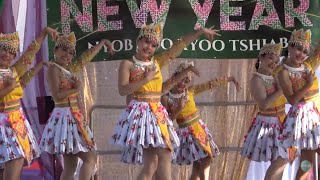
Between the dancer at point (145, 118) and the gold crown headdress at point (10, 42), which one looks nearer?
the dancer at point (145, 118)

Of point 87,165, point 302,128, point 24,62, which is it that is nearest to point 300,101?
point 302,128

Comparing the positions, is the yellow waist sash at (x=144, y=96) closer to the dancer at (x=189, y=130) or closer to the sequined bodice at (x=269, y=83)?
the dancer at (x=189, y=130)

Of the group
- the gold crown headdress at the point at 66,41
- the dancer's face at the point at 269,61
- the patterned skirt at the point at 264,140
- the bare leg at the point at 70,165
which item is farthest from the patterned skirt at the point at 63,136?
the dancer's face at the point at 269,61

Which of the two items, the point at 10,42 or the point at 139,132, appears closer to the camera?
the point at 139,132

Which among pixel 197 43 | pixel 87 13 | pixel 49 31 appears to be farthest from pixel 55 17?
pixel 197 43

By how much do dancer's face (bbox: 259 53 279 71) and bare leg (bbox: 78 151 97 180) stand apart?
5.20ft

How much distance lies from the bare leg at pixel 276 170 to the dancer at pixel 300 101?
0.47ft

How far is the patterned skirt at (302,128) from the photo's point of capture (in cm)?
647

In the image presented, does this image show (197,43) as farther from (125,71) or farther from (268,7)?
(125,71)

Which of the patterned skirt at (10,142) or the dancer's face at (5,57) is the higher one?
the dancer's face at (5,57)

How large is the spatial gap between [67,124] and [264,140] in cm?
160

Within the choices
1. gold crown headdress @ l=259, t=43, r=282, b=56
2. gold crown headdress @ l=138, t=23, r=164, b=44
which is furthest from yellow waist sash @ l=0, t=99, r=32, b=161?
gold crown headdress @ l=259, t=43, r=282, b=56

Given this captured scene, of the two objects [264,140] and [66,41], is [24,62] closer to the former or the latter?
[66,41]

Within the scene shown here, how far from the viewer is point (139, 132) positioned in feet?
20.4
